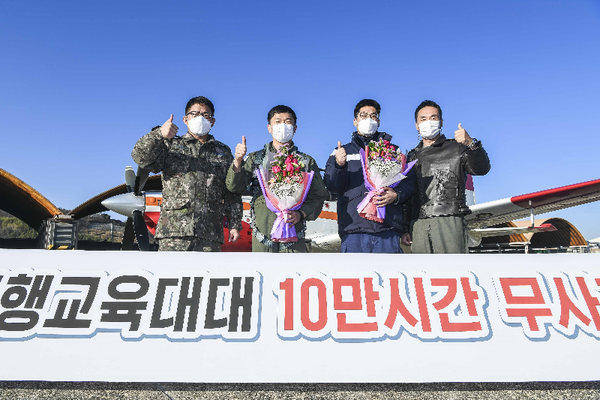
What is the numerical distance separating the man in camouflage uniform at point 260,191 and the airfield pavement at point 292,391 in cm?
174

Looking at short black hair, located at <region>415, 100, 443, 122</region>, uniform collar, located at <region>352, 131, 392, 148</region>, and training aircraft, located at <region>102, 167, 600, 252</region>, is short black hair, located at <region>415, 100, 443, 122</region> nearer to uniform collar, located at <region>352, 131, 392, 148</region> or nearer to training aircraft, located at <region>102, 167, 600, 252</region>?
uniform collar, located at <region>352, 131, 392, 148</region>

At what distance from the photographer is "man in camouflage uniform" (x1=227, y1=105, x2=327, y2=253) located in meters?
3.76

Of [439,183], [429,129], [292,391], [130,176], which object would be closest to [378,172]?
[439,183]

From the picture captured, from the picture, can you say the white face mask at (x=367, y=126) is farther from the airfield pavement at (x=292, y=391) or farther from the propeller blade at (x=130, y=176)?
the propeller blade at (x=130, y=176)

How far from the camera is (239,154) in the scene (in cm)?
371

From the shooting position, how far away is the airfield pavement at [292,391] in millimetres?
2066

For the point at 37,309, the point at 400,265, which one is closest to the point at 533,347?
the point at 400,265

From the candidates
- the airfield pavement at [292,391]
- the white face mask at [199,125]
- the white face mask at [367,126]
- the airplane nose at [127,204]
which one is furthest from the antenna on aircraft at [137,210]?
the airfield pavement at [292,391]

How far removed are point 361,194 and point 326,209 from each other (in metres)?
7.84

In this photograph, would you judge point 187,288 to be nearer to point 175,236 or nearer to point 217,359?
point 217,359

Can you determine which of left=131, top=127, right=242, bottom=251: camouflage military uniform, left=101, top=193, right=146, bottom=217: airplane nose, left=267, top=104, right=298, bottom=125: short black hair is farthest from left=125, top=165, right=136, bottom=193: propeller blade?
left=267, top=104, right=298, bottom=125: short black hair

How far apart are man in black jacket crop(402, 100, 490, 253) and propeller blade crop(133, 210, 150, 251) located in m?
6.87

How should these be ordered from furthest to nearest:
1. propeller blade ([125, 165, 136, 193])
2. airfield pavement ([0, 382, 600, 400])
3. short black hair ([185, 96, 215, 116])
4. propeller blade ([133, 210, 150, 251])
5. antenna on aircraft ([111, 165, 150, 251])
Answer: propeller blade ([133, 210, 150, 251])
antenna on aircraft ([111, 165, 150, 251])
propeller blade ([125, 165, 136, 193])
short black hair ([185, 96, 215, 116])
airfield pavement ([0, 382, 600, 400])

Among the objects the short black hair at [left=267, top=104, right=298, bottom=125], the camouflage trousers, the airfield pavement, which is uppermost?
the short black hair at [left=267, top=104, right=298, bottom=125]
